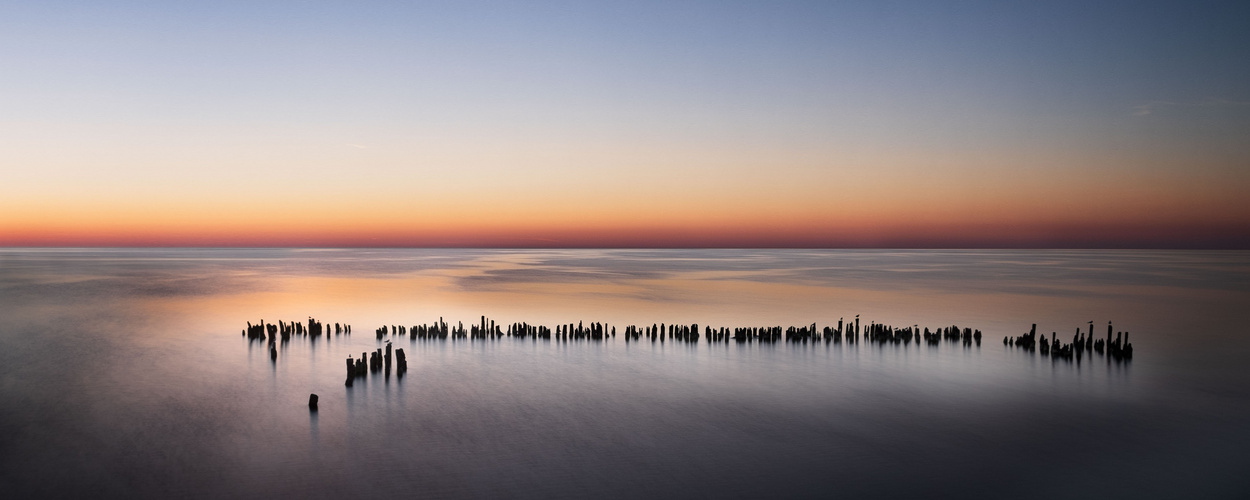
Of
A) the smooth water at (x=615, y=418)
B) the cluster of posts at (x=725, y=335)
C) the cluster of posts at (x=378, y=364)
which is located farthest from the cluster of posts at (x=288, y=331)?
the cluster of posts at (x=378, y=364)

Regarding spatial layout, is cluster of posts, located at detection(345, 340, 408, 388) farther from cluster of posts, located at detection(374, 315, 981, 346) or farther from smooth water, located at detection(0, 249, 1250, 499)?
cluster of posts, located at detection(374, 315, 981, 346)

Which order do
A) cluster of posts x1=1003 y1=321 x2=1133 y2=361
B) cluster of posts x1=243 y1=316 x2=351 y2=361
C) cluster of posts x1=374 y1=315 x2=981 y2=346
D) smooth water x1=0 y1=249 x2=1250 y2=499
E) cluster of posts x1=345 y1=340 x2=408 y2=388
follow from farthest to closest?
cluster of posts x1=243 y1=316 x2=351 y2=361 → cluster of posts x1=374 y1=315 x2=981 y2=346 → cluster of posts x1=1003 y1=321 x2=1133 y2=361 → cluster of posts x1=345 y1=340 x2=408 y2=388 → smooth water x1=0 y1=249 x2=1250 y2=499

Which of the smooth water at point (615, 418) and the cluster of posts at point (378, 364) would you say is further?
the cluster of posts at point (378, 364)

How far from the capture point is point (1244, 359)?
55.0ft

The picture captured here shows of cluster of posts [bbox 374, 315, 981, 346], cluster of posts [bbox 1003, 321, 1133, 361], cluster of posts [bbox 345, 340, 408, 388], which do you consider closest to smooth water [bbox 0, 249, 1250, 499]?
cluster of posts [bbox 345, 340, 408, 388]

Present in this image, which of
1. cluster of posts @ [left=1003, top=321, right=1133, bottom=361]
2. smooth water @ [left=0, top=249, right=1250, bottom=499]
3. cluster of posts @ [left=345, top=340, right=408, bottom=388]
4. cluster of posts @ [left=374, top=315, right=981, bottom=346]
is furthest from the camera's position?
cluster of posts @ [left=374, top=315, right=981, bottom=346]

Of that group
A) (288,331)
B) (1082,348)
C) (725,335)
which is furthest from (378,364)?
(1082,348)

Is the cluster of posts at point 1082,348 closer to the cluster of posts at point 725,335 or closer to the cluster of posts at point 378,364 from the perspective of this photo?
the cluster of posts at point 725,335

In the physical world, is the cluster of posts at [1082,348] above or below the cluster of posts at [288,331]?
below

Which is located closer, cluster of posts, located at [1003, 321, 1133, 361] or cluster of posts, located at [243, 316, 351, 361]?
cluster of posts, located at [1003, 321, 1133, 361]

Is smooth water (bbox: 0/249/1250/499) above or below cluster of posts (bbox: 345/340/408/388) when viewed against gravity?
below

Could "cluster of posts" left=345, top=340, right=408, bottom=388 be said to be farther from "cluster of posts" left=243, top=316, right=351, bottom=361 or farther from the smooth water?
"cluster of posts" left=243, top=316, right=351, bottom=361

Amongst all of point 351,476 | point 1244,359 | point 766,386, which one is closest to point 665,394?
point 766,386

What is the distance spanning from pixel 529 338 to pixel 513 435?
9.26 m
